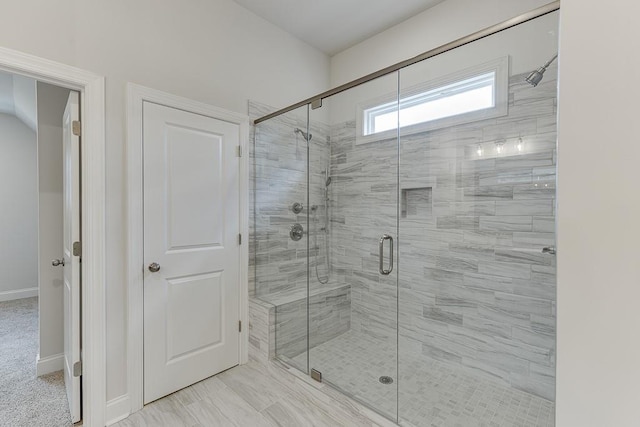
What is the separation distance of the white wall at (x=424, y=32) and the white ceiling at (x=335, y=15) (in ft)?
0.26

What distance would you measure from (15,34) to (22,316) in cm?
346

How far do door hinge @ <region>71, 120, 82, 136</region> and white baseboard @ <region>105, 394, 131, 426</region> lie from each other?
5.22 feet

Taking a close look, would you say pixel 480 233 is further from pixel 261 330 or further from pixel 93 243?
pixel 93 243

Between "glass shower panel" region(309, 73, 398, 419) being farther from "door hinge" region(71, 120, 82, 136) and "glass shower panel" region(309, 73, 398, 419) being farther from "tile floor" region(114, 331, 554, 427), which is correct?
"door hinge" region(71, 120, 82, 136)

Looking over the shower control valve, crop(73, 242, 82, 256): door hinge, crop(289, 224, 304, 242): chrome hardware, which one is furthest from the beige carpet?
the shower control valve

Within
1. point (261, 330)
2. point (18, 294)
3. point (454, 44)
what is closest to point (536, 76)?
point (454, 44)

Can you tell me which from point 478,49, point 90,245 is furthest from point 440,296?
point 90,245

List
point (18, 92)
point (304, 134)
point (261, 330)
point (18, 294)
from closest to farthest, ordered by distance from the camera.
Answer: point (261, 330), point (304, 134), point (18, 92), point (18, 294)

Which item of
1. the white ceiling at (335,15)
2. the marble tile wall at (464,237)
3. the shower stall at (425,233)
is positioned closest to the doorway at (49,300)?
the shower stall at (425,233)

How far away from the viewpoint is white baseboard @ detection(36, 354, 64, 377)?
85.9 inches

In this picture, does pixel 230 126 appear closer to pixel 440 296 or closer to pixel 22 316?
pixel 440 296

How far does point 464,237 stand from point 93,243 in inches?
97.0

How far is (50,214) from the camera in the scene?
2.26 metres

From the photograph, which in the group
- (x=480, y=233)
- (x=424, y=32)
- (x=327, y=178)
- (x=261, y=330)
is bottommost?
(x=261, y=330)
